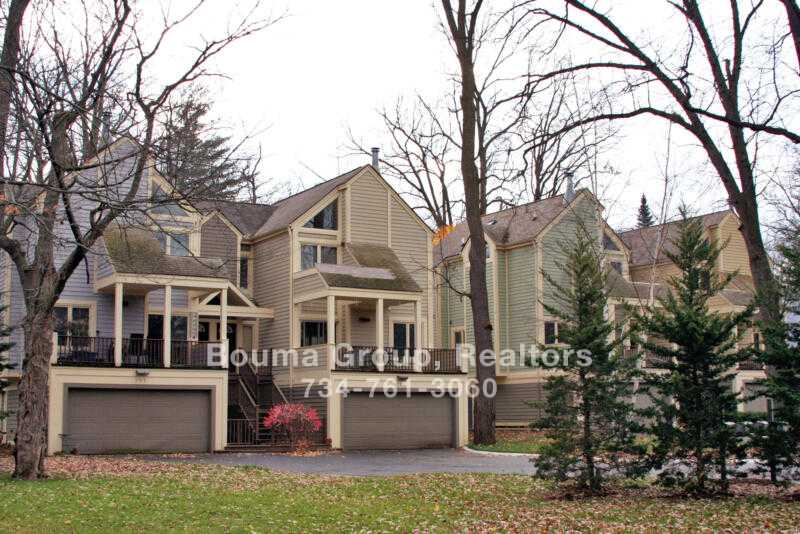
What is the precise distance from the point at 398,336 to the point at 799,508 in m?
20.5

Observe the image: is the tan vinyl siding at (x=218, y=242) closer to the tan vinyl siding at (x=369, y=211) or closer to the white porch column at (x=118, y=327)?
the tan vinyl siding at (x=369, y=211)

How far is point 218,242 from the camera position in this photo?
31.4 m

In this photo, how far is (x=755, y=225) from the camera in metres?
16.3

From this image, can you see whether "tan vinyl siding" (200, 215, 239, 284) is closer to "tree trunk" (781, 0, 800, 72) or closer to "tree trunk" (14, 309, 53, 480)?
"tree trunk" (14, 309, 53, 480)

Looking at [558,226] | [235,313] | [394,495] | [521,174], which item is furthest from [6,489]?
[558,226]

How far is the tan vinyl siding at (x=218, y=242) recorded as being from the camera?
102 ft

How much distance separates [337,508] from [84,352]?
14.8m

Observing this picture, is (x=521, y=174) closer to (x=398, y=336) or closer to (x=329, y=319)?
(x=329, y=319)

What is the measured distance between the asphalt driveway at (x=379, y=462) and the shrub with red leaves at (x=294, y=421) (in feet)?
3.08

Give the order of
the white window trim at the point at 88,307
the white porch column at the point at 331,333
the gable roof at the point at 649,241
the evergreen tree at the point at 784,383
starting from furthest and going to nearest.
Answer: the gable roof at the point at 649,241
the white porch column at the point at 331,333
the white window trim at the point at 88,307
the evergreen tree at the point at 784,383

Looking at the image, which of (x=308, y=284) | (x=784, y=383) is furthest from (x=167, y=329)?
(x=784, y=383)

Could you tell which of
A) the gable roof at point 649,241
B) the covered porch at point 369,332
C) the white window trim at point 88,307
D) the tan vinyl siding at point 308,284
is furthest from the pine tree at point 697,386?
the gable roof at point 649,241

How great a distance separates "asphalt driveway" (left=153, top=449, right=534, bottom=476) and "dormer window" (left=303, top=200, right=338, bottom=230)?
8229 mm

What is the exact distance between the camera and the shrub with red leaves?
87.9 ft
